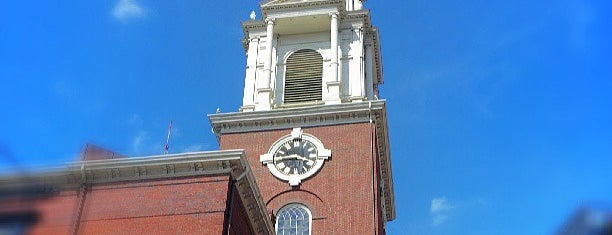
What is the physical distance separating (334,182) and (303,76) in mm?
7092

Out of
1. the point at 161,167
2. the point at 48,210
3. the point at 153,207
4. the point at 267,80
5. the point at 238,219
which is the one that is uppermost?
the point at 267,80

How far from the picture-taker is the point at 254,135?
30.7 m

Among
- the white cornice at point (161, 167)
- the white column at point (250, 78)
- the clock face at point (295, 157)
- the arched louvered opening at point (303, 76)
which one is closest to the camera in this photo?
the white cornice at point (161, 167)

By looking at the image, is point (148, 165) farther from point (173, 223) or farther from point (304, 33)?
point (304, 33)

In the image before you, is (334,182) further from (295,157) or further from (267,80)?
(267,80)

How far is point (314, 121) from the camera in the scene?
99.9 ft

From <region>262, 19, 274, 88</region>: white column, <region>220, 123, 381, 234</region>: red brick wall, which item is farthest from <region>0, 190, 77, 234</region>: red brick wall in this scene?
<region>262, 19, 274, 88</region>: white column

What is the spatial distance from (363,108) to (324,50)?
17.5ft

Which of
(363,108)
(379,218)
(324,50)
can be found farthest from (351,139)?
(324,50)

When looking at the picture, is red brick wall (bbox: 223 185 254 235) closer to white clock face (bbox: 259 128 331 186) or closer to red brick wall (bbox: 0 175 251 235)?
red brick wall (bbox: 0 175 251 235)

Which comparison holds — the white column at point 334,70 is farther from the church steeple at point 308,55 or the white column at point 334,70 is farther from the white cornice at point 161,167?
the white cornice at point 161,167

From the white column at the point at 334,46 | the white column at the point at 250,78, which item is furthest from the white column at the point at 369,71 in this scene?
the white column at the point at 250,78

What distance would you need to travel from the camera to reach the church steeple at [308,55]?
32406 millimetres

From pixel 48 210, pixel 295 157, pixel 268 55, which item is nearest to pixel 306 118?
pixel 295 157
